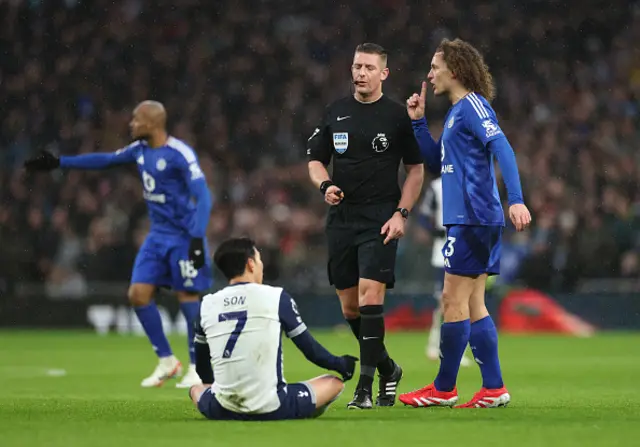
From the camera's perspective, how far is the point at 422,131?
28.7 feet

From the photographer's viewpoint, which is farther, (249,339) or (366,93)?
(366,93)

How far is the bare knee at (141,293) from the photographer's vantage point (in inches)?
462

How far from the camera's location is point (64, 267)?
21.3 metres

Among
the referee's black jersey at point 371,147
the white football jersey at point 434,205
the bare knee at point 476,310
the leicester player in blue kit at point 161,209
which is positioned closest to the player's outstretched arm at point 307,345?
the bare knee at point 476,310

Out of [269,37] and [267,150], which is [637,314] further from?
[269,37]

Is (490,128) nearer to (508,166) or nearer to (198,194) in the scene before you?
(508,166)

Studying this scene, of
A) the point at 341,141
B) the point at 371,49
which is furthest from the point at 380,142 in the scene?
the point at 371,49

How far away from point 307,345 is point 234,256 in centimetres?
65

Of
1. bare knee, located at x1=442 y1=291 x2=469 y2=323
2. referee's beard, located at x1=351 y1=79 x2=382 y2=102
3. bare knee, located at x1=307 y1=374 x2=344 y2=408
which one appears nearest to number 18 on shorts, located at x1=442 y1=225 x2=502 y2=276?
bare knee, located at x1=442 y1=291 x2=469 y2=323

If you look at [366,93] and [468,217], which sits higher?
[366,93]

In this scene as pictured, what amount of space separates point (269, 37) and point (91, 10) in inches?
150

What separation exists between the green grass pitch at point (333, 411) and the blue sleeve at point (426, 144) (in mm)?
1727

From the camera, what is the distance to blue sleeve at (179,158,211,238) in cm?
1130

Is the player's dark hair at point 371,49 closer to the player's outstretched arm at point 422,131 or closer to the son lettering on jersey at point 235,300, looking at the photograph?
the player's outstretched arm at point 422,131
